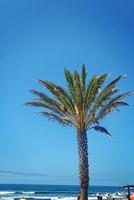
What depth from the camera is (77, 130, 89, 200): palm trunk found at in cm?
2025

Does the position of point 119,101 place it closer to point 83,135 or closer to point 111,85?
point 111,85

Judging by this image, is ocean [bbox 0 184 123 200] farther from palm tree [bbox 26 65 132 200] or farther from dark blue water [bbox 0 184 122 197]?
palm tree [bbox 26 65 132 200]

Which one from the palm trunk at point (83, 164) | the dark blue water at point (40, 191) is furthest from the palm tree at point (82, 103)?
the dark blue water at point (40, 191)

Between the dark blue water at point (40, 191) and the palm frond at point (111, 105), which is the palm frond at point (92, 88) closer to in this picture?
the palm frond at point (111, 105)

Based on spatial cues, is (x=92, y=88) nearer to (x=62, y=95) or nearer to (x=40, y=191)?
(x=62, y=95)

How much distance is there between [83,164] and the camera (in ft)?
67.4

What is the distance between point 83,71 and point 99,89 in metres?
1.27

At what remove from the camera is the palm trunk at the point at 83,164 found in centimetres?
2025

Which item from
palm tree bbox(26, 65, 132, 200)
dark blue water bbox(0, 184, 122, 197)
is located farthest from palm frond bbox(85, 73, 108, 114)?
dark blue water bbox(0, 184, 122, 197)

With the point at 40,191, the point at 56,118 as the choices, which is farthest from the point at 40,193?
the point at 56,118

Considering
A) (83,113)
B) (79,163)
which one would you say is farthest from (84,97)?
(79,163)

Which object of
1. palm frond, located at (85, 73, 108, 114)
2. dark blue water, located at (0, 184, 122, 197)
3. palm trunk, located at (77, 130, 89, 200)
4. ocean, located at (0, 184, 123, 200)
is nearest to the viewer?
palm trunk, located at (77, 130, 89, 200)

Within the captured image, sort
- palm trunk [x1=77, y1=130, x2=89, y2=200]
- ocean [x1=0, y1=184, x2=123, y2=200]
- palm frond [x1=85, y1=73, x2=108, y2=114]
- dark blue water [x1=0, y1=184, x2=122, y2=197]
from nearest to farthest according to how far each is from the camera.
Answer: palm trunk [x1=77, y1=130, x2=89, y2=200] < palm frond [x1=85, y1=73, x2=108, y2=114] < ocean [x1=0, y1=184, x2=123, y2=200] < dark blue water [x1=0, y1=184, x2=122, y2=197]

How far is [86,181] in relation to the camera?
20344 mm
